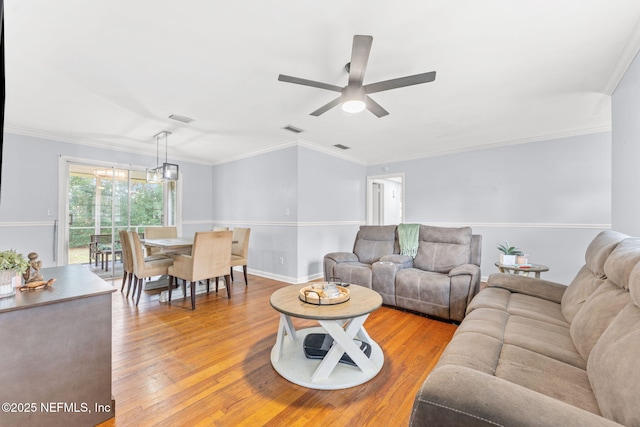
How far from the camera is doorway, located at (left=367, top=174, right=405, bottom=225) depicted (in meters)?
6.16

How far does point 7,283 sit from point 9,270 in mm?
62

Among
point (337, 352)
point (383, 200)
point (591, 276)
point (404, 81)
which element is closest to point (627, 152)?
point (591, 276)

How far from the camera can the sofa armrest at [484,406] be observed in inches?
29.7

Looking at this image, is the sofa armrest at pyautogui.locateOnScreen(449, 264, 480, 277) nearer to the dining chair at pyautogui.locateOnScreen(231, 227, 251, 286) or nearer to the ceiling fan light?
the ceiling fan light

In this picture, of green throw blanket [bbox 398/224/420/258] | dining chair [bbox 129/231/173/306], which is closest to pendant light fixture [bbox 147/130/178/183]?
dining chair [bbox 129/231/173/306]

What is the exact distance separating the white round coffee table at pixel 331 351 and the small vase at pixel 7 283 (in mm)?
1360

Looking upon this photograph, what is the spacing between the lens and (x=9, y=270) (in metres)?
1.33

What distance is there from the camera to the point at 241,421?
4.93 feet

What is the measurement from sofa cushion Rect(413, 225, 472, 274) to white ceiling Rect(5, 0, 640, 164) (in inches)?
58.7

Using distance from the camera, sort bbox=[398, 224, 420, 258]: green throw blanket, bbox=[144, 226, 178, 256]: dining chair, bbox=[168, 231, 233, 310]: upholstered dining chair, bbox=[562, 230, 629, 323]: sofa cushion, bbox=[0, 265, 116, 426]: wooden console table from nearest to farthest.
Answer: bbox=[0, 265, 116, 426]: wooden console table
bbox=[562, 230, 629, 323]: sofa cushion
bbox=[168, 231, 233, 310]: upholstered dining chair
bbox=[398, 224, 420, 258]: green throw blanket
bbox=[144, 226, 178, 256]: dining chair

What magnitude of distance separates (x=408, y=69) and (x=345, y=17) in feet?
2.81

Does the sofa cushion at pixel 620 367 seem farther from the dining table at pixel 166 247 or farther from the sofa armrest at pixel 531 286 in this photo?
the dining table at pixel 166 247

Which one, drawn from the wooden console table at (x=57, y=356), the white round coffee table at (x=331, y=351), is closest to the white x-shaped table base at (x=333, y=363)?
the white round coffee table at (x=331, y=351)

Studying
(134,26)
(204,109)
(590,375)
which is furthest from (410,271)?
(134,26)
